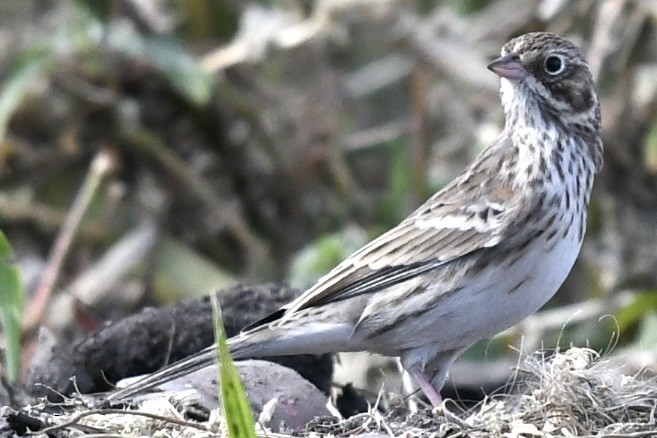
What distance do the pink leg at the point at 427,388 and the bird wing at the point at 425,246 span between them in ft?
1.05

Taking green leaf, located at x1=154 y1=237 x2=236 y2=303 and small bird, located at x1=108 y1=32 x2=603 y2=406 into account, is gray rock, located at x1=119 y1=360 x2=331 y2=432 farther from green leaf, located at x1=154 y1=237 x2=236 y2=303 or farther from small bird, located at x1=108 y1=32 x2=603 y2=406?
green leaf, located at x1=154 y1=237 x2=236 y2=303

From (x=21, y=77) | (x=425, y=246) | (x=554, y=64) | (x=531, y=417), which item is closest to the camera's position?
(x=531, y=417)

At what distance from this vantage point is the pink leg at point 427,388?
5141mm

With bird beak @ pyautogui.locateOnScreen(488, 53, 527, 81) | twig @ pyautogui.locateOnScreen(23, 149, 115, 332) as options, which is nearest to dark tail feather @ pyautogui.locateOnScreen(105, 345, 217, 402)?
bird beak @ pyautogui.locateOnScreen(488, 53, 527, 81)

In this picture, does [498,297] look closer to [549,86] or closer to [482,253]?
[482,253]

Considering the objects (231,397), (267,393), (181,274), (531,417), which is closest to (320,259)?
(181,274)

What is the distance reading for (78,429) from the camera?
429 centimetres

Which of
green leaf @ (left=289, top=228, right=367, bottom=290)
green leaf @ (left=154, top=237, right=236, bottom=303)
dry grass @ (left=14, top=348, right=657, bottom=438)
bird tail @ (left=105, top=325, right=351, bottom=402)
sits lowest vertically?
dry grass @ (left=14, top=348, right=657, bottom=438)

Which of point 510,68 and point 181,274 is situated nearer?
point 510,68

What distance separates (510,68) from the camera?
5.43 meters

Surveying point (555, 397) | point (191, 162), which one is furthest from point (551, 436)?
point (191, 162)

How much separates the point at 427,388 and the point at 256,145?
11.7 feet

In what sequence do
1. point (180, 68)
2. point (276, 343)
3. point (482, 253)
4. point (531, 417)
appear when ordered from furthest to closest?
point (180, 68) → point (482, 253) → point (276, 343) → point (531, 417)

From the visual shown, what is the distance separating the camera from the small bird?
5.21 metres
